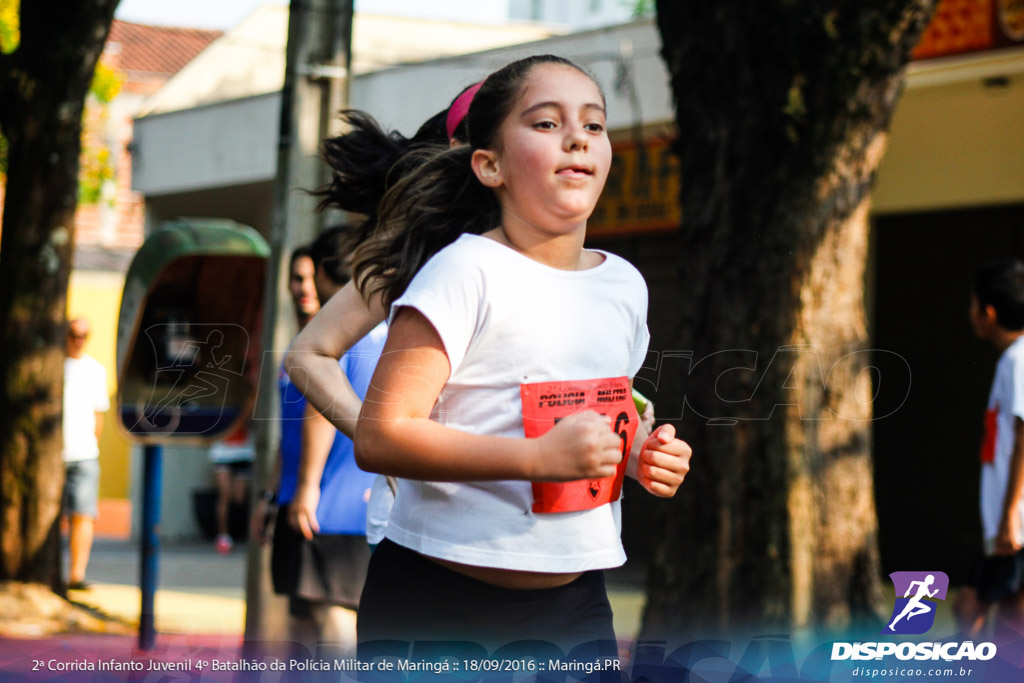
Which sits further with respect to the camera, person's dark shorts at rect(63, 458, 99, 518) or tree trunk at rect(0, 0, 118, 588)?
person's dark shorts at rect(63, 458, 99, 518)

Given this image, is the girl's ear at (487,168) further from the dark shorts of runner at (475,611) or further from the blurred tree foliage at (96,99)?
the blurred tree foliage at (96,99)

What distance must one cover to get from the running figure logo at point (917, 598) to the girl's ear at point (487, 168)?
3.06ft

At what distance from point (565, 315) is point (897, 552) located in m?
8.14

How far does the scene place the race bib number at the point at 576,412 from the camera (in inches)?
73.9

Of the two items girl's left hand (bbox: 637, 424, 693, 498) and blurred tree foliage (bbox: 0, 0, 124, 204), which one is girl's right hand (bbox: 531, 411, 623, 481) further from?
blurred tree foliage (bbox: 0, 0, 124, 204)

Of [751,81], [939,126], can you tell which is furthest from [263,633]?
[939,126]

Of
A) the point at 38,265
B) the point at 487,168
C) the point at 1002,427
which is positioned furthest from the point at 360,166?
the point at 38,265

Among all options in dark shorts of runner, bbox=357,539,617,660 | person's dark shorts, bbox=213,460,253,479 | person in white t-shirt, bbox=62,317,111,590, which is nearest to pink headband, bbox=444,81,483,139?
dark shorts of runner, bbox=357,539,617,660

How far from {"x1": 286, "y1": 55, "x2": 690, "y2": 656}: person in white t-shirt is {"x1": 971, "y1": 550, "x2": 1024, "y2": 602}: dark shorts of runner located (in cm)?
303

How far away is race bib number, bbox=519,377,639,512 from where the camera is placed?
1.88 meters

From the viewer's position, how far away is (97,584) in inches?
395

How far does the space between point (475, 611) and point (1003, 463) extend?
3.26 metres

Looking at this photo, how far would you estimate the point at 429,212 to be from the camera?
7.26ft

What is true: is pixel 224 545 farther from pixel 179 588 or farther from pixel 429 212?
pixel 429 212
